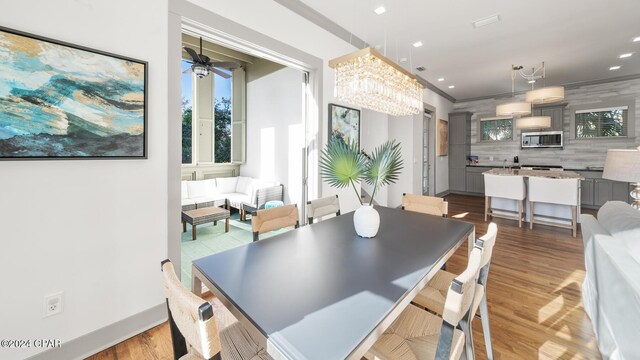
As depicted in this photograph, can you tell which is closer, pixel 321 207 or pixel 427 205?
pixel 321 207

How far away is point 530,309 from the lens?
211 cm

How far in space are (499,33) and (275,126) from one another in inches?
151

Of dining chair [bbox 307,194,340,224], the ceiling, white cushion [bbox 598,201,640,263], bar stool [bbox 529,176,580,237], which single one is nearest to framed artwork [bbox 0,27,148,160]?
dining chair [bbox 307,194,340,224]

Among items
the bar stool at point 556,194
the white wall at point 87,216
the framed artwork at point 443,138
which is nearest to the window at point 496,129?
the framed artwork at point 443,138

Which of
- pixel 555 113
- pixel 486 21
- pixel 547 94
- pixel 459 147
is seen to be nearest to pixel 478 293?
pixel 486 21

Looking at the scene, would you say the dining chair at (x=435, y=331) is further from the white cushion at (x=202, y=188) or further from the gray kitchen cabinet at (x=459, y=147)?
the gray kitchen cabinet at (x=459, y=147)

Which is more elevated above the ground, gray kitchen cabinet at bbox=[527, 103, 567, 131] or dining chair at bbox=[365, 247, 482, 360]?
gray kitchen cabinet at bbox=[527, 103, 567, 131]

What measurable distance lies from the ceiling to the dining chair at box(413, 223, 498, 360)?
270cm

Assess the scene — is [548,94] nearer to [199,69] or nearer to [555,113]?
[555,113]

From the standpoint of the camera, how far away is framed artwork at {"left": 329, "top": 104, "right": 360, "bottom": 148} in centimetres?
335

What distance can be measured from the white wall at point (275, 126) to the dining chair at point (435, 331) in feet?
10.5

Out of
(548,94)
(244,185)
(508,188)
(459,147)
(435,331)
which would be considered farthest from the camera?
(459,147)

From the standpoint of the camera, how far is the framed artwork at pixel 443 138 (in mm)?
6906

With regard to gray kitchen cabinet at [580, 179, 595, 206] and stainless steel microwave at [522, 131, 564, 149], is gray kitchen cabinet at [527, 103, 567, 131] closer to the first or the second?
stainless steel microwave at [522, 131, 564, 149]
